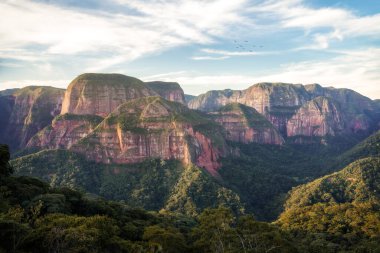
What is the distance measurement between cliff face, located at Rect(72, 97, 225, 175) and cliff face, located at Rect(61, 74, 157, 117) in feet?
127

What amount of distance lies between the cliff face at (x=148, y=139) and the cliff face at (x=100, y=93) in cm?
3857

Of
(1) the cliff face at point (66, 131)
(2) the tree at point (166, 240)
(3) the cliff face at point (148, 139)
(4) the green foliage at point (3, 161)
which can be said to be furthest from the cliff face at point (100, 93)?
(2) the tree at point (166, 240)

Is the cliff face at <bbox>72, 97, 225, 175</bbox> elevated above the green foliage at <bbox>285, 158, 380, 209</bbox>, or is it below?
above

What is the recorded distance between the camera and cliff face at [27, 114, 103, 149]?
161 metres

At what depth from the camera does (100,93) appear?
18062 centimetres

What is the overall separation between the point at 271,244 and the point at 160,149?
9460 cm

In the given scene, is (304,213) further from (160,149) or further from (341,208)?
(160,149)

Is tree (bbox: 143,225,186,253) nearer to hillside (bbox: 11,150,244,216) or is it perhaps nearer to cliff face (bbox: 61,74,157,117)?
hillside (bbox: 11,150,244,216)

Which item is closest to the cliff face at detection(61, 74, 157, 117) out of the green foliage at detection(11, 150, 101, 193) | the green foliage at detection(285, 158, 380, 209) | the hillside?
the green foliage at detection(11, 150, 101, 193)

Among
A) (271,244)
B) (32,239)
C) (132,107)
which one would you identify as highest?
(132,107)

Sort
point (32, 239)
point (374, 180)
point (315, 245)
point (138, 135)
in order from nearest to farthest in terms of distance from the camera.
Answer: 1. point (32, 239)
2. point (315, 245)
3. point (374, 180)
4. point (138, 135)

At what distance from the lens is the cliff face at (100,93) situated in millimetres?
180125

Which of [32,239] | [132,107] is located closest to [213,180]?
[132,107]

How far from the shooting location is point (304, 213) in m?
94.2
